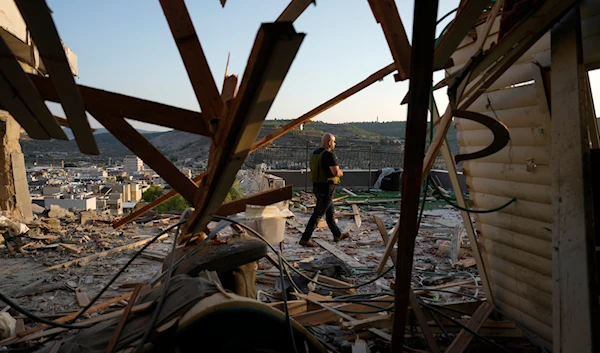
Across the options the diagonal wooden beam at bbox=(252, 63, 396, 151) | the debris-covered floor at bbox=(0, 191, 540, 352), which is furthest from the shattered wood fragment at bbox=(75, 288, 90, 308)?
the diagonal wooden beam at bbox=(252, 63, 396, 151)

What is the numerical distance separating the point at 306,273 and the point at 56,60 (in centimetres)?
549

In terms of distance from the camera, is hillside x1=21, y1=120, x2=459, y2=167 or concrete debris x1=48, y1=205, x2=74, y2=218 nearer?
concrete debris x1=48, y1=205, x2=74, y2=218

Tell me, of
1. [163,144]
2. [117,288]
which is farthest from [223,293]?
[163,144]

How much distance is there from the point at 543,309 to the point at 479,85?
2385 mm

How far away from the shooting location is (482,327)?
165 inches

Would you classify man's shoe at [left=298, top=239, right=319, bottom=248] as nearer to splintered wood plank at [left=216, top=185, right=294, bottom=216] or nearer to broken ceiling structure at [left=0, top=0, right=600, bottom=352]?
broken ceiling structure at [left=0, top=0, right=600, bottom=352]

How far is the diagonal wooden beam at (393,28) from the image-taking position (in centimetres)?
210

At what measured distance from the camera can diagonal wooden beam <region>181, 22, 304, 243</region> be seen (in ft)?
4.44

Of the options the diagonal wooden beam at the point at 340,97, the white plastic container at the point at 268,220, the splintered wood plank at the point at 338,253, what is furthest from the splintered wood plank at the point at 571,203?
the splintered wood plank at the point at 338,253

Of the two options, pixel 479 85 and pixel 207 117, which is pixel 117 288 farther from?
pixel 479 85

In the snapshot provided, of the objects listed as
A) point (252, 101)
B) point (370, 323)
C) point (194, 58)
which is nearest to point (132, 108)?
point (194, 58)

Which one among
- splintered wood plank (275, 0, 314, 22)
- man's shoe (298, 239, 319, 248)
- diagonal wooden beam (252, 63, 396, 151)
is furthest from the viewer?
man's shoe (298, 239, 319, 248)

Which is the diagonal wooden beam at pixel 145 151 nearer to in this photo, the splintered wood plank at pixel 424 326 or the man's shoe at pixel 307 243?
the splintered wood plank at pixel 424 326

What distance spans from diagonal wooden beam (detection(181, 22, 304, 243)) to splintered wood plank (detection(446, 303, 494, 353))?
2.83 meters
